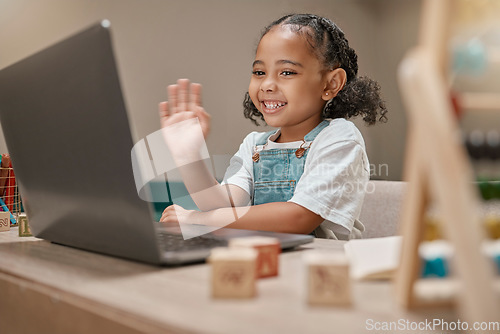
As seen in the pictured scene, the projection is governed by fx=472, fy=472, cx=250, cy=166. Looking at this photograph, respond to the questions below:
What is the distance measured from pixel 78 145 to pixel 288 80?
32.0 inches

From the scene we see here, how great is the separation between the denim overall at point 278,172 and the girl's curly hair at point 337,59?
0.14 m

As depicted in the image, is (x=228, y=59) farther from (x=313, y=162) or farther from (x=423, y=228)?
(x=423, y=228)

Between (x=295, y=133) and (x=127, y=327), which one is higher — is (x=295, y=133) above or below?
above

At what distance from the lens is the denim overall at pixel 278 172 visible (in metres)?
1.32

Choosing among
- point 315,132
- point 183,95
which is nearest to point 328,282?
point 183,95

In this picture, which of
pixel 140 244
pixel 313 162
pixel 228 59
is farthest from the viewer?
pixel 228 59

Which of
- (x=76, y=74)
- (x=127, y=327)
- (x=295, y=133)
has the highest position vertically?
(x=76, y=74)

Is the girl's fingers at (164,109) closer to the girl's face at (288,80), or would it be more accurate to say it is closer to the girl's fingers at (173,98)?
the girl's fingers at (173,98)

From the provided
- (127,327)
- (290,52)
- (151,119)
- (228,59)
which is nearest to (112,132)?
(127,327)

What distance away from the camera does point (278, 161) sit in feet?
4.50

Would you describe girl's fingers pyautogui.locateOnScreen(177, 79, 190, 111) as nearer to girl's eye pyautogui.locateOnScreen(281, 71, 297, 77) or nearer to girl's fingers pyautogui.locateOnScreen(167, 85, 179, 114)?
girl's fingers pyautogui.locateOnScreen(167, 85, 179, 114)

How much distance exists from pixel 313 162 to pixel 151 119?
4.83 feet

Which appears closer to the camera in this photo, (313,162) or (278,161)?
(313,162)

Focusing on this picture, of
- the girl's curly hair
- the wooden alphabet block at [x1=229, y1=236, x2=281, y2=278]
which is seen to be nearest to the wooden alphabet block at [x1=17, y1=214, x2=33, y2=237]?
the wooden alphabet block at [x1=229, y1=236, x2=281, y2=278]
